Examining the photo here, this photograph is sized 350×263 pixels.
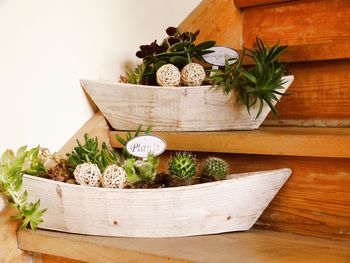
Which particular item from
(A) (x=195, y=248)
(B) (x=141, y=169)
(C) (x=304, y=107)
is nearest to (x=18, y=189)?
(B) (x=141, y=169)

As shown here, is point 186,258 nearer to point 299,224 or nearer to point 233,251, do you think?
point 233,251

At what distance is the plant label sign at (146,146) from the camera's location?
2.76 feet

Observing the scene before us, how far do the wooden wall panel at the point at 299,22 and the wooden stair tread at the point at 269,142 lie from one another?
33cm

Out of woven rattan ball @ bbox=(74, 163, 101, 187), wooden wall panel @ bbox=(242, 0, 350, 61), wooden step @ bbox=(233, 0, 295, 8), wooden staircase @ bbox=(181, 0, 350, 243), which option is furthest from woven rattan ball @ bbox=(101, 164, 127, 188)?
wooden step @ bbox=(233, 0, 295, 8)

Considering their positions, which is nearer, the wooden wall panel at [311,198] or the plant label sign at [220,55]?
the wooden wall panel at [311,198]

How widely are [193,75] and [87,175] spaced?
13.2 inches

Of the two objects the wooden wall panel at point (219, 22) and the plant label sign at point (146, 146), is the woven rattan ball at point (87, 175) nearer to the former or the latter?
the plant label sign at point (146, 146)

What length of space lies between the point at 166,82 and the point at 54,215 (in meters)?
0.38

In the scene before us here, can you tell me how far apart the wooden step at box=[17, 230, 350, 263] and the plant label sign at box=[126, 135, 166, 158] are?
0.18 m

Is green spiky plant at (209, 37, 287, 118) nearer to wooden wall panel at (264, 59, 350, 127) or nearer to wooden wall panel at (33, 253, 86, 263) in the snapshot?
wooden wall panel at (264, 59, 350, 127)

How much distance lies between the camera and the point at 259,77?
0.83 meters

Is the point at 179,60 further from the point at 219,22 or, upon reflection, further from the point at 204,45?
the point at 219,22

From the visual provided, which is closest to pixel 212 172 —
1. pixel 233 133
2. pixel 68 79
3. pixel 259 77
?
pixel 233 133

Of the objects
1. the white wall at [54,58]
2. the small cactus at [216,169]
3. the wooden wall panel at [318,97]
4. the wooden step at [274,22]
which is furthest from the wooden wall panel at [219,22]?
the small cactus at [216,169]
